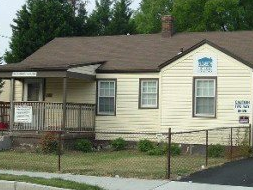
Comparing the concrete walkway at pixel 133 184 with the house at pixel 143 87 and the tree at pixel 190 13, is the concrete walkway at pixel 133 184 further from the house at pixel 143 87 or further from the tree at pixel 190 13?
the tree at pixel 190 13

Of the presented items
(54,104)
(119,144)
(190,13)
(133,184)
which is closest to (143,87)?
(119,144)

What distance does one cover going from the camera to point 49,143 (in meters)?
20.9

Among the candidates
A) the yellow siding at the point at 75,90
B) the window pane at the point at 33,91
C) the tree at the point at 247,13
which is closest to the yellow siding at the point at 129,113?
the yellow siding at the point at 75,90

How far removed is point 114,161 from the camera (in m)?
17.9

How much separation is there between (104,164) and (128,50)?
32.5 feet

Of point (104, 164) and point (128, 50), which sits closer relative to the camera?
point (104, 164)

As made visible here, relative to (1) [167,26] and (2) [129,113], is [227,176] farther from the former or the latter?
(1) [167,26]

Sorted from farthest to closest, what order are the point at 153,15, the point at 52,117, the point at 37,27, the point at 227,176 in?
the point at 153,15
the point at 37,27
the point at 52,117
the point at 227,176

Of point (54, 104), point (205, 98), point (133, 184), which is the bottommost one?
point (133, 184)

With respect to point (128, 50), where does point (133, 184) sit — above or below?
below

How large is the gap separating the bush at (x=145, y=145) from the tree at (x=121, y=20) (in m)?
26.1

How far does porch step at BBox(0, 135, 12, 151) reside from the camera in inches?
848

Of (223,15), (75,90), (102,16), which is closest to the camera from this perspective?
(75,90)

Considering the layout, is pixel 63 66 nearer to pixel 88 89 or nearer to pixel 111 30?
pixel 88 89
